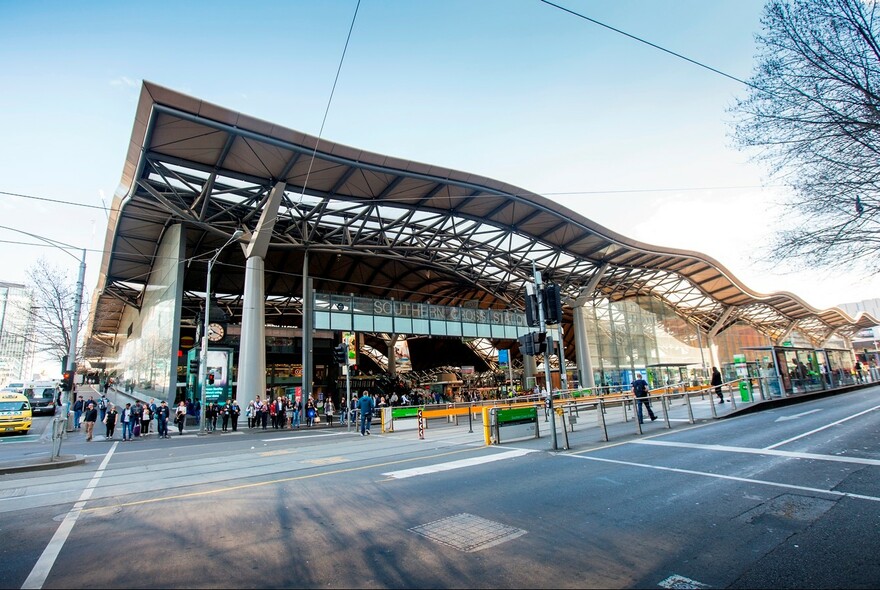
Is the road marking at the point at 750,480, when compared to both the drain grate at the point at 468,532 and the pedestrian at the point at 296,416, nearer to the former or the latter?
the drain grate at the point at 468,532

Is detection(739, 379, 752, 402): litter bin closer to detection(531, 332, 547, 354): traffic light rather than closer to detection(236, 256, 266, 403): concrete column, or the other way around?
detection(531, 332, 547, 354): traffic light

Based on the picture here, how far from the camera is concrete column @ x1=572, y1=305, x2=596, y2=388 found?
152ft

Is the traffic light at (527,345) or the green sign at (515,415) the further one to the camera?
the green sign at (515,415)

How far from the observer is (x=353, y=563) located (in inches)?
171

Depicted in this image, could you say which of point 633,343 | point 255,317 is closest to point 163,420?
point 255,317

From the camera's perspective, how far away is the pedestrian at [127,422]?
62.3 feet

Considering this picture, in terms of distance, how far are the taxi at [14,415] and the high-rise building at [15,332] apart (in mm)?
13464

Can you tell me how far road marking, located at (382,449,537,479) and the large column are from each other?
18.9m

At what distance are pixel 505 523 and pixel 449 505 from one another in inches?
43.8

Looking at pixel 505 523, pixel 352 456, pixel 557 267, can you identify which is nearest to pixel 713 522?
pixel 505 523

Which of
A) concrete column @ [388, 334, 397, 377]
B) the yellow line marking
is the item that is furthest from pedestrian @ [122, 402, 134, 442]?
concrete column @ [388, 334, 397, 377]

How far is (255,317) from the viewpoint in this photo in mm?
26109

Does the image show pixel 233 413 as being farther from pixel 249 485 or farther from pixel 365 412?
pixel 249 485

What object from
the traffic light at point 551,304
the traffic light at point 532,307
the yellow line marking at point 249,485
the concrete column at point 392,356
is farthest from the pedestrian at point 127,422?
the concrete column at point 392,356
